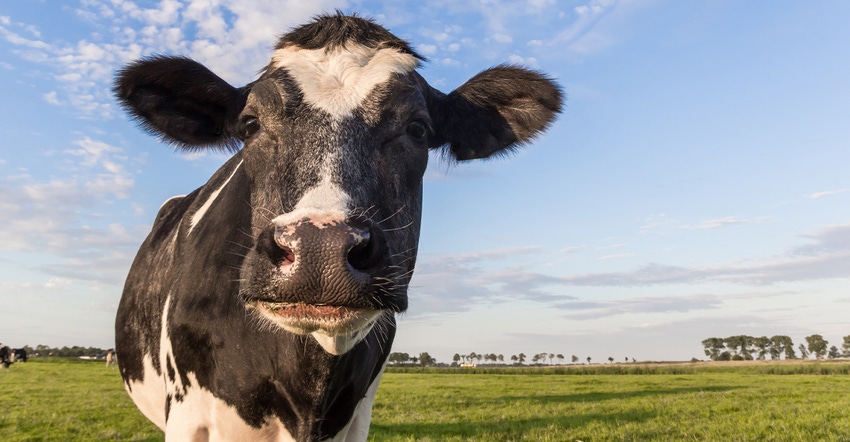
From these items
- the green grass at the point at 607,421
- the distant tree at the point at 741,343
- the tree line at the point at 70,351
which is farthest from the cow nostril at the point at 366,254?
the distant tree at the point at 741,343

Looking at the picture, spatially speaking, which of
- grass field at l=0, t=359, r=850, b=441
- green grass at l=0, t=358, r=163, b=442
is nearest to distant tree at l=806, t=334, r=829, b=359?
grass field at l=0, t=359, r=850, b=441

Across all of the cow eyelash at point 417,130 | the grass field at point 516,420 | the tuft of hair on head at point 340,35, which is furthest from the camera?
the grass field at point 516,420

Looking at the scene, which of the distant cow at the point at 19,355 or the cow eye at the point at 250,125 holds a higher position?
the cow eye at the point at 250,125

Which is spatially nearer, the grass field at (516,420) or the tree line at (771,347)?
the grass field at (516,420)

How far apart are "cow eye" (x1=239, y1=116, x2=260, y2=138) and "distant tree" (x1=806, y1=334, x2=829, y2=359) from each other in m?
174

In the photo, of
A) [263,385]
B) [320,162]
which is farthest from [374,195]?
[263,385]

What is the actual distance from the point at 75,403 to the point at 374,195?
19057 mm

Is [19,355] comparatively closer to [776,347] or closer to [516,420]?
[516,420]

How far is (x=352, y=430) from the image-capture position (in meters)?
4.22

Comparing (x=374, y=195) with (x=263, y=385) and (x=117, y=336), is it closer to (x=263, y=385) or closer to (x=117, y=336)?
(x=263, y=385)

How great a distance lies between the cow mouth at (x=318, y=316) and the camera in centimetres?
238

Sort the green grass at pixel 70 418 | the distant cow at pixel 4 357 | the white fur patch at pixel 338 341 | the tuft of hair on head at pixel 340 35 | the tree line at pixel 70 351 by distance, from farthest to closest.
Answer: the tree line at pixel 70 351
the distant cow at pixel 4 357
the green grass at pixel 70 418
the tuft of hair on head at pixel 340 35
the white fur patch at pixel 338 341

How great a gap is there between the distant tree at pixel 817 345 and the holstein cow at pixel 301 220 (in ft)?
569

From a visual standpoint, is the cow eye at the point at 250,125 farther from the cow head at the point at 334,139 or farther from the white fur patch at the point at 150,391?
the white fur patch at the point at 150,391
